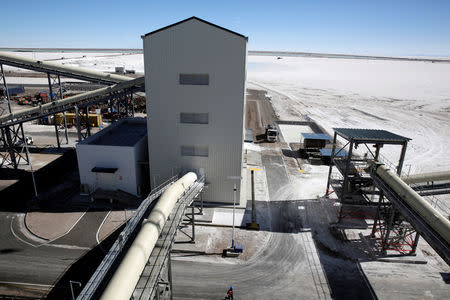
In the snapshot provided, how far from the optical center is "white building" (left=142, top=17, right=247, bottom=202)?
1082 inches

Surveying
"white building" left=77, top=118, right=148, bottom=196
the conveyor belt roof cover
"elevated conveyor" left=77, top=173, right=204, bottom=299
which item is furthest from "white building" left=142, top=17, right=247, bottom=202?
the conveyor belt roof cover

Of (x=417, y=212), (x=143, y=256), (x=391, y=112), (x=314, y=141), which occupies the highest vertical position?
(x=417, y=212)

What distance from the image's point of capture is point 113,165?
31.7m

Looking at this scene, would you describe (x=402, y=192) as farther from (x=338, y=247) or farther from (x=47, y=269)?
(x=47, y=269)

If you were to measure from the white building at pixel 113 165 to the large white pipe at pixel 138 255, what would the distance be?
1137 cm

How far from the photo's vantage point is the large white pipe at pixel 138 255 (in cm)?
1259

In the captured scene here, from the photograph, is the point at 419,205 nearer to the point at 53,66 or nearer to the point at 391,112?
the point at 53,66

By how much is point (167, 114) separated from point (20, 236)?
1749 cm

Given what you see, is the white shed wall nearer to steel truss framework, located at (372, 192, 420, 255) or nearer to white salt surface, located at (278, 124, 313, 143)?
steel truss framework, located at (372, 192, 420, 255)

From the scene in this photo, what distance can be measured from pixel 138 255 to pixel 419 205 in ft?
61.8

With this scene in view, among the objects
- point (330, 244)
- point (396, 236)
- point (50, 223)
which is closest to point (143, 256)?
point (330, 244)

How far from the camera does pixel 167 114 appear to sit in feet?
98.7

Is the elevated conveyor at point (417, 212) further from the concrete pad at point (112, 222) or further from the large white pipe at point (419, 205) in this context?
the concrete pad at point (112, 222)

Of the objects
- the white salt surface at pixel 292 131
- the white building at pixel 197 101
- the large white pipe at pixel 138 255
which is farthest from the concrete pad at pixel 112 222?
the white salt surface at pixel 292 131
